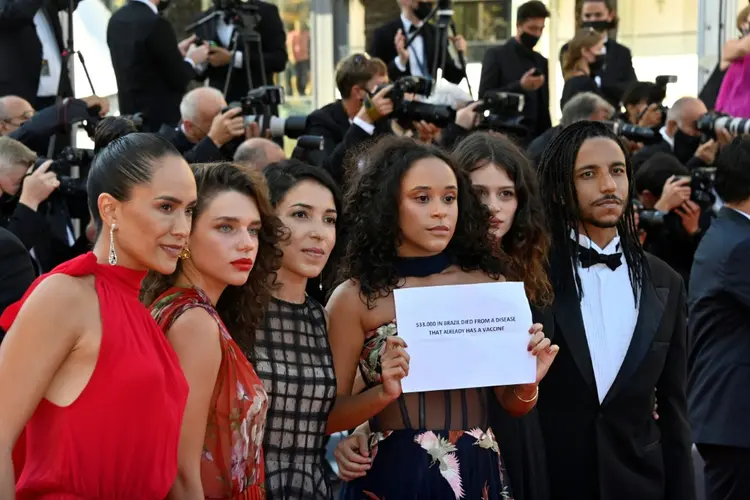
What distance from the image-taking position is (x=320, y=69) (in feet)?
36.3

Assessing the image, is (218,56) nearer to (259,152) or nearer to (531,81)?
(531,81)

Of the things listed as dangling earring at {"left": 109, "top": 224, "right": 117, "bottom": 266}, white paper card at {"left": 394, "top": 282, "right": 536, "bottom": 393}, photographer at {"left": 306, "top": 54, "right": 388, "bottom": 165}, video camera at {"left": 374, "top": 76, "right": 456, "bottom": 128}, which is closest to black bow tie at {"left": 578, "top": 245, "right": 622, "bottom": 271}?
white paper card at {"left": 394, "top": 282, "right": 536, "bottom": 393}

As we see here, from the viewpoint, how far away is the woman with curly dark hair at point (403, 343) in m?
3.67

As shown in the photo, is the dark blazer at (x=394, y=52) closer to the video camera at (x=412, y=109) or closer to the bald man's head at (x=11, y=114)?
the video camera at (x=412, y=109)

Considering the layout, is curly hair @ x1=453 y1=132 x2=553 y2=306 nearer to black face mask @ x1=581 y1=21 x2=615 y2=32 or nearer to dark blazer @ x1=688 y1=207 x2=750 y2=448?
dark blazer @ x1=688 y1=207 x2=750 y2=448

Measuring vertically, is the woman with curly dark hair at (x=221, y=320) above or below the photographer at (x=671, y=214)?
above

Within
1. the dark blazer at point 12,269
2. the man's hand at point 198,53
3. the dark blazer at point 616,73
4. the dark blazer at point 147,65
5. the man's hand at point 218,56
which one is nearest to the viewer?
the dark blazer at point 12,269

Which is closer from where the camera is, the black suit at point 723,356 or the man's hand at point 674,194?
the black suit at point 723,356

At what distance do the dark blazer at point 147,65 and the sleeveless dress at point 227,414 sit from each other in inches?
190

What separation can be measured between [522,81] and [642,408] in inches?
177

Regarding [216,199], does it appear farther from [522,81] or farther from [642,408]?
[522,81]

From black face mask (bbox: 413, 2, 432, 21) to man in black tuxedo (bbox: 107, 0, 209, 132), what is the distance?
1.55 meters

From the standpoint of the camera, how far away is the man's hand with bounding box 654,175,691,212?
7.32m

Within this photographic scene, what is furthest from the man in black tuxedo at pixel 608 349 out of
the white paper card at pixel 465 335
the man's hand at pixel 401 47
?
the man's hand at pixel 401 47
